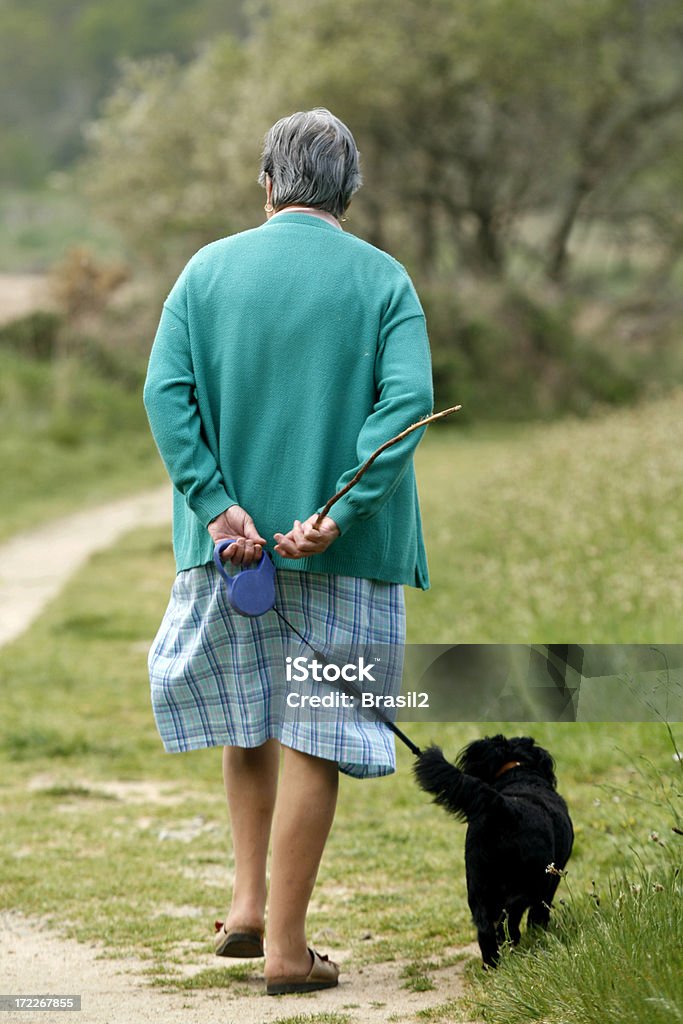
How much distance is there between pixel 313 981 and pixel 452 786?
61cm

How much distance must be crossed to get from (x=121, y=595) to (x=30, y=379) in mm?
10609

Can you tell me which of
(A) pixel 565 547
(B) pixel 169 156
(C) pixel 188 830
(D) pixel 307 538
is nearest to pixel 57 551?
(A) pixel 565 547

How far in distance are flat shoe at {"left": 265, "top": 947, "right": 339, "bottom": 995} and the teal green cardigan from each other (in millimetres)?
925

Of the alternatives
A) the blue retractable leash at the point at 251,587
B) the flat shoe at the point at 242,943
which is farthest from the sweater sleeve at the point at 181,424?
the flat shoe at the point at 242,943

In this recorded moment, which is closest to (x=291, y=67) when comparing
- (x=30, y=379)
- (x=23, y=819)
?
(x=30, y=379)

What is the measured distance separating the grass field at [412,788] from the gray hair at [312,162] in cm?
152

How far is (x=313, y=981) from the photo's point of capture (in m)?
3.18

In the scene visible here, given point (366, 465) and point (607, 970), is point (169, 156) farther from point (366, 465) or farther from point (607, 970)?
point (607, 970)

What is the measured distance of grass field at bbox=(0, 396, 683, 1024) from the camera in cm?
335

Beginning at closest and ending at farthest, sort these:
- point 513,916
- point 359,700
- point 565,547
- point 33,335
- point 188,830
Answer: point 513,916
point 359,700
point 188,830
point 565,547
point 33,335

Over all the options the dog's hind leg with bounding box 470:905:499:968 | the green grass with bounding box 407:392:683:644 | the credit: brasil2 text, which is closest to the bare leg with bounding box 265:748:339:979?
the credit: brasil2 text

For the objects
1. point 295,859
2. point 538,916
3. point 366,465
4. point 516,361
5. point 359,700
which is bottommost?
point 538,916

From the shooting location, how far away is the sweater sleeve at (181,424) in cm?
312

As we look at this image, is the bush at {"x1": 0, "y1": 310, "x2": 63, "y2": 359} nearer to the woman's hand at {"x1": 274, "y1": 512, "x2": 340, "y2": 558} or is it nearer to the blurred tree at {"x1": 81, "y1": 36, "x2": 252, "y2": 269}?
the blurred tree at {"x1": 81, "y1": 36, "x2": 252, "y2": 269}
